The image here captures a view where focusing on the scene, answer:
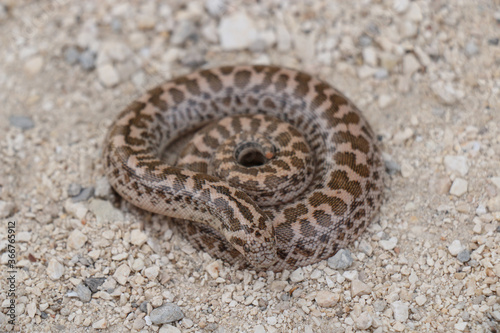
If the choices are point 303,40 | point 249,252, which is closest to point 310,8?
point 303,40

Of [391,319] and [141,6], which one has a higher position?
[141,6]

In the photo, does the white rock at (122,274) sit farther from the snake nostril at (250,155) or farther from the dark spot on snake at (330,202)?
the dark spot on snake at (330,202)

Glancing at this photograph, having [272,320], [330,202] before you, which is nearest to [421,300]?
[330,202]

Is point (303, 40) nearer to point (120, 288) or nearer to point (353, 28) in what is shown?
point (353, 28)

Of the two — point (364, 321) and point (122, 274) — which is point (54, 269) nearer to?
point (122, 274)

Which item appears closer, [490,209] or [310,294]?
[310,294]

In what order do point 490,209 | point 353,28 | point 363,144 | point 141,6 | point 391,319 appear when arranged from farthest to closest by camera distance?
1. point 141,6
2. point 353,28
3. point 363,144
4. point 490,209
5. point 391,319

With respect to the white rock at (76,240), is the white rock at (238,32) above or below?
above

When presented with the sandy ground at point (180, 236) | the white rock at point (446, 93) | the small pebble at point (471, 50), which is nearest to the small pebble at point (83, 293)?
the sandy ground at point (180, 236)

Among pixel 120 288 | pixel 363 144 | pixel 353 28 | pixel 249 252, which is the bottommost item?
pixel 120 288
